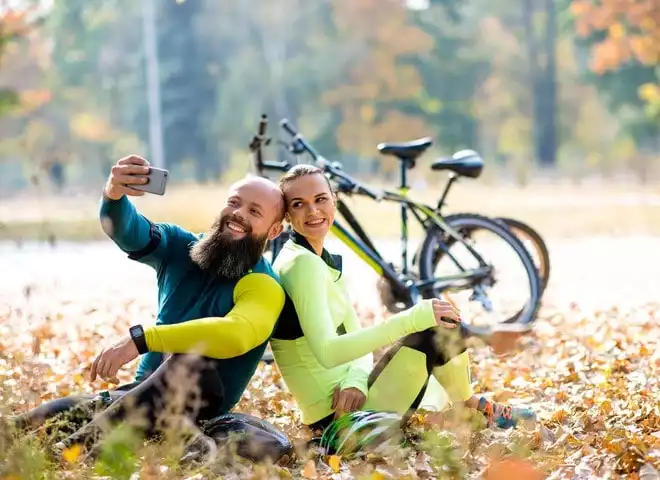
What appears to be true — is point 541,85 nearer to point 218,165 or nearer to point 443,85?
point 443,85

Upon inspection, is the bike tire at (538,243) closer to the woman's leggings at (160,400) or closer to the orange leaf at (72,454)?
the woman's leggings at (160,400)

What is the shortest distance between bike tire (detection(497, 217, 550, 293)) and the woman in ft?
10.3

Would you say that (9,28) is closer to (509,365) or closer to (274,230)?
(509,365)

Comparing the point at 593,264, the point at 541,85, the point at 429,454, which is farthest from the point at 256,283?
the point at 541,85

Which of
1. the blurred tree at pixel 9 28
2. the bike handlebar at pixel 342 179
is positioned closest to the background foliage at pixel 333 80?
the blurred tree at pixel 9 28

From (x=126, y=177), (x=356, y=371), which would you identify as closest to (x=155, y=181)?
(x=126, y=177)

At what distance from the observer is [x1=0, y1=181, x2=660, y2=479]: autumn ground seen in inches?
171

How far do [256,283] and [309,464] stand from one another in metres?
0.67

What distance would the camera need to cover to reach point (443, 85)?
44.6 m

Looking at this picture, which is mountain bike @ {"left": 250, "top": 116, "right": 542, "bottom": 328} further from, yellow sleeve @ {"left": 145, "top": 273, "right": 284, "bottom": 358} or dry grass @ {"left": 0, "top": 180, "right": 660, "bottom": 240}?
dry grass @ {"left": 0, "top": 180, "right": 660, "bottom": 240}

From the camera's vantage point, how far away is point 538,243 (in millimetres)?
8023

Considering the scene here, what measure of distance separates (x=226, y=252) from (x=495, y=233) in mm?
3776

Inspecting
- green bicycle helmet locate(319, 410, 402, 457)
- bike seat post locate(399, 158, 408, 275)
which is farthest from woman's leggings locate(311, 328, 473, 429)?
bike seat post locate(399, 158, 408, 275)

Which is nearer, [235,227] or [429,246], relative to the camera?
[235,227]
